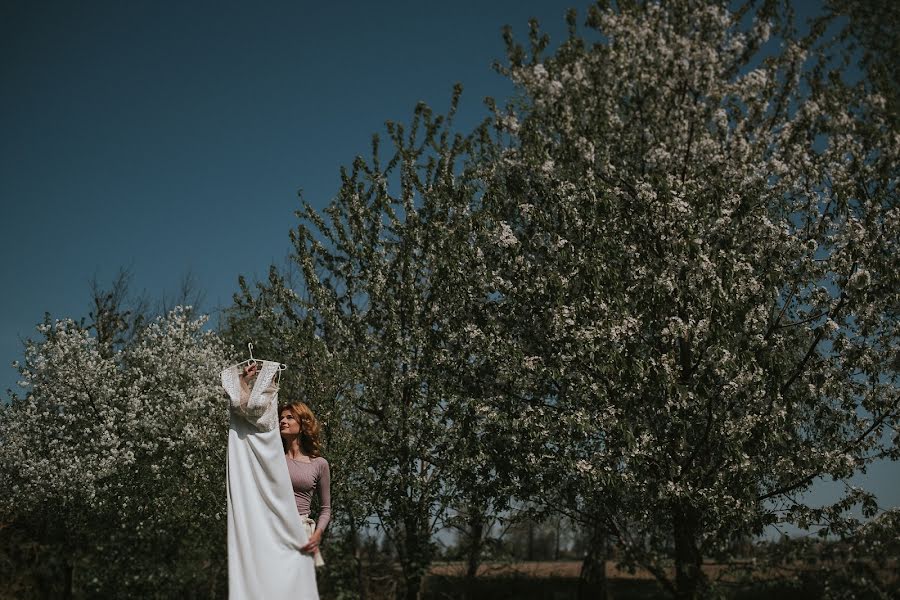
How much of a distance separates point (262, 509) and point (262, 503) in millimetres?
49

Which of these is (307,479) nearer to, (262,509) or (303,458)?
(303,458)

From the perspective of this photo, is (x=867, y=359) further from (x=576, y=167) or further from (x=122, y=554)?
(x=122, y=554)

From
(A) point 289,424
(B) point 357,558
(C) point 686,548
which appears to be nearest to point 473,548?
(B) point 357,558

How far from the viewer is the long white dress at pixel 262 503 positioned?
572cm

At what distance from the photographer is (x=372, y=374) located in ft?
45.6

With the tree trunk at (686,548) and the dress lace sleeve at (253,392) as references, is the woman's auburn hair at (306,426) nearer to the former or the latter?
the dress lace sleeve at (253,392)

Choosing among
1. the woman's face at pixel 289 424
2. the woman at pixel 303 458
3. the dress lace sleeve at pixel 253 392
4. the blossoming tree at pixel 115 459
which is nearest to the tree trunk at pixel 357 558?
the blossoming tree at pixel 115 459

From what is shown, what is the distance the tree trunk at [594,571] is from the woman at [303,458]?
11.7 meters

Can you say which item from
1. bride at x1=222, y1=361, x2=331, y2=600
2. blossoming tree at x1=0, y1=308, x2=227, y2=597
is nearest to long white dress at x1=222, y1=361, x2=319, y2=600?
bride at x1=222, y1=361, x2=331, y2=600

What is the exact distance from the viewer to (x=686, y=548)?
35.7ft

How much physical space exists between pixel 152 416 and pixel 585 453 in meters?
12.0

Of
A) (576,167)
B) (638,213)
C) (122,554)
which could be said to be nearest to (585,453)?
(638,213)

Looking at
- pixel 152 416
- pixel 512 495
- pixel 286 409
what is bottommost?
pixel 512 495

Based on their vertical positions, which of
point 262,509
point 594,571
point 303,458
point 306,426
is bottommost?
point 594,571
